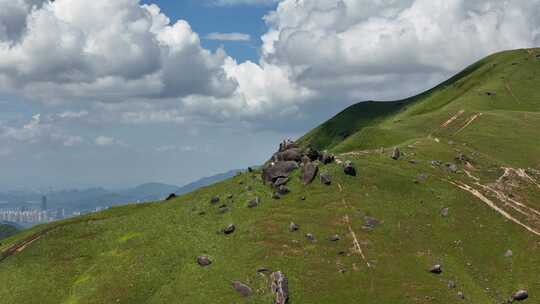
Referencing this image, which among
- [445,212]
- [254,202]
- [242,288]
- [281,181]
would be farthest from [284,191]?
[445,212]

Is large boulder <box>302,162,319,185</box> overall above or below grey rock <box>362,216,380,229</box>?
above

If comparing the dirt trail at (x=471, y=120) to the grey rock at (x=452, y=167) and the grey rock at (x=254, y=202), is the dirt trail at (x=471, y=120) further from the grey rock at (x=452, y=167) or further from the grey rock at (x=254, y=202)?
the grey rock at (x=254, y=202)

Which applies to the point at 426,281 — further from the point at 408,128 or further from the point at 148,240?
the point at 408,128

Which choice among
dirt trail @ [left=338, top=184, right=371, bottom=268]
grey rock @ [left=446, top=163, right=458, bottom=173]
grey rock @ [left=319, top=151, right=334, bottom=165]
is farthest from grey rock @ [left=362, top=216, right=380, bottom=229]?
grey rock @ [left=446, top=163, right=458, bottom=173]

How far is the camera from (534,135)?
135875 millimetres

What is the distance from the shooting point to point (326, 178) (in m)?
86.7

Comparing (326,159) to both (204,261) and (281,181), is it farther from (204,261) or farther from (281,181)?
(204,261)

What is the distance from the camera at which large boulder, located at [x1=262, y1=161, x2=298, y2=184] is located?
91250 mm

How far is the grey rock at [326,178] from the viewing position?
282ft

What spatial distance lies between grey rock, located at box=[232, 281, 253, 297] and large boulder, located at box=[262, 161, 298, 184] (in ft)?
99.5

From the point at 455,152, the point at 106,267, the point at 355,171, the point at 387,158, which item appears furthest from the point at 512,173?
the point at 106,267

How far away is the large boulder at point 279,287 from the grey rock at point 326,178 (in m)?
27.1

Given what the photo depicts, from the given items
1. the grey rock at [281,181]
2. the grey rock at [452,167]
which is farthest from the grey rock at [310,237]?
the grey rock at [452,167]

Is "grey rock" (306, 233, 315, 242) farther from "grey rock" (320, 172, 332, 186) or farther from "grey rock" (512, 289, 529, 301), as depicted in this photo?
"grey rock" (512, 289, 529, 301)
